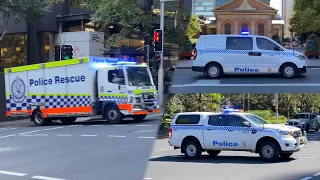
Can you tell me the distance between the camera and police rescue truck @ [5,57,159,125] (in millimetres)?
18344

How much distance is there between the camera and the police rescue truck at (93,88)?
18.3 metres

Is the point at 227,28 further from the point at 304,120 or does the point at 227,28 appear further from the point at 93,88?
the point at 93,88

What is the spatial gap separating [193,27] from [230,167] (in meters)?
4.44

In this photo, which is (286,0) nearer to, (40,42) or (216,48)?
(216,48)

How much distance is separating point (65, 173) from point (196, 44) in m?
6.54

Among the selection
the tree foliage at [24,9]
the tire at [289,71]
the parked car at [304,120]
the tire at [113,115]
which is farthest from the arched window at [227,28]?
the tree foliage at [24,9]

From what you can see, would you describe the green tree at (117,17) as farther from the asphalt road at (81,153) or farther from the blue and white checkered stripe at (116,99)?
the asphalt road at (81,153)

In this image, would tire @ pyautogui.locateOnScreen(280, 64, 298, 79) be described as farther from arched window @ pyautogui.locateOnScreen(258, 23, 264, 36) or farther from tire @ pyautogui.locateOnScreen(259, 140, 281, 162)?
tire @ pyautogui.locateOnScreen(259, 140, 281, 162)

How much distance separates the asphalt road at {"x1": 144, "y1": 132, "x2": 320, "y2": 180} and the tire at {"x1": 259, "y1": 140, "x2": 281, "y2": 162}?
0.21 m

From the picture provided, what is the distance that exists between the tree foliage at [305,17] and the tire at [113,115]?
15444 mm

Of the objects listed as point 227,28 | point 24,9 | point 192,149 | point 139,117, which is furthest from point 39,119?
point 227,28

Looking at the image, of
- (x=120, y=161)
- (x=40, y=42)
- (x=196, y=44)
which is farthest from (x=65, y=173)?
(x=40, y=42)

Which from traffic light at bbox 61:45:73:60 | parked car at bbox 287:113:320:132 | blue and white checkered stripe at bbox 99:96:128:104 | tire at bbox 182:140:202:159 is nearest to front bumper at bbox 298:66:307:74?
parked car at bbox 287:113:320:132

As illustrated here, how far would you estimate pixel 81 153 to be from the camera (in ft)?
40.4
